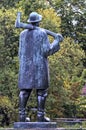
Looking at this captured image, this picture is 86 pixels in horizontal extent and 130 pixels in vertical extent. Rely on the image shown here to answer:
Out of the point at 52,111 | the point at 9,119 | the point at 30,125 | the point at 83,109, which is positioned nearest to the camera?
the point at 30,125

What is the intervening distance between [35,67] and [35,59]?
15cm

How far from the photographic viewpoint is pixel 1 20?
23469 mm

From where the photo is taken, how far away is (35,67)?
32.6 feet

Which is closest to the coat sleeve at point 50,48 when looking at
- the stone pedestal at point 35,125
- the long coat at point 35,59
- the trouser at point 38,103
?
the long coat at point 35,59

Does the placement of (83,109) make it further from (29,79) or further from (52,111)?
(29,79)

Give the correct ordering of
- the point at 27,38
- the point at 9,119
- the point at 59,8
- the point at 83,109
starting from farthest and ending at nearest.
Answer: the point at 59,8 → the point at 83,109 → the point at 9,119 → the point at 27,38

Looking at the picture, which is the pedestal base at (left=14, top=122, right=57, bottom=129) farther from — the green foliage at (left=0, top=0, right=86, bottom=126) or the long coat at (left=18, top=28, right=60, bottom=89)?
the green foliage at (left=0, top=0, right=86, bottom=126)

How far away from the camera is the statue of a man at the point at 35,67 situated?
9906mm

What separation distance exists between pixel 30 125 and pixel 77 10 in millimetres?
29278

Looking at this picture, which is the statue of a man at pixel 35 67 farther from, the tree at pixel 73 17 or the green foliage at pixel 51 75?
the tree at pixel 73 17

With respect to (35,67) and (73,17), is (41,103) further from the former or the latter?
(73,17)

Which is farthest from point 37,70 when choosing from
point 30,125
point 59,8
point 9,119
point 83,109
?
point 59,8

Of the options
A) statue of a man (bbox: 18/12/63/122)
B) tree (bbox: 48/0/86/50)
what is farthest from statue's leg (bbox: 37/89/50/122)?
tree (bbox: 48/0/86/50)

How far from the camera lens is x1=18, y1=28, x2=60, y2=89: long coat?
9.91m
